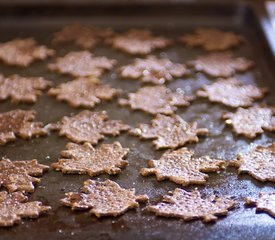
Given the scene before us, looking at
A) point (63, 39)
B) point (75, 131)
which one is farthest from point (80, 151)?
point (63, 39)

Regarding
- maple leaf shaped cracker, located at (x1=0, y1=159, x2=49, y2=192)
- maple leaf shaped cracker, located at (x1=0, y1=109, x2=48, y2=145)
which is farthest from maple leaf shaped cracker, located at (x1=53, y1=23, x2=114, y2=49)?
maple leaf shaped cracker, located at (x1=0, y1=159, x2=49, y2=192)

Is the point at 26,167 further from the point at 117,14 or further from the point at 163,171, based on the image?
the point at 117,14

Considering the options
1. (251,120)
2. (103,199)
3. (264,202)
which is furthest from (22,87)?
(264,202)

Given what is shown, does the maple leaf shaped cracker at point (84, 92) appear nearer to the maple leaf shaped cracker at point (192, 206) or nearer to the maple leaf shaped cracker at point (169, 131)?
the maple leaf shaped cracker at point (169, 131)

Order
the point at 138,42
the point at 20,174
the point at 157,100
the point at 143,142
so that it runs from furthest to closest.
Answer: the point at 138,42
the point at 157,100
the point at 143,142
the point at 20,174

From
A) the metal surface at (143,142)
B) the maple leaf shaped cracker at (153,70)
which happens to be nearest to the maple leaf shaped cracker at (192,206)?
the metal surface at (143,142)

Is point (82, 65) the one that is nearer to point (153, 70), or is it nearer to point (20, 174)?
point (153, 70)
